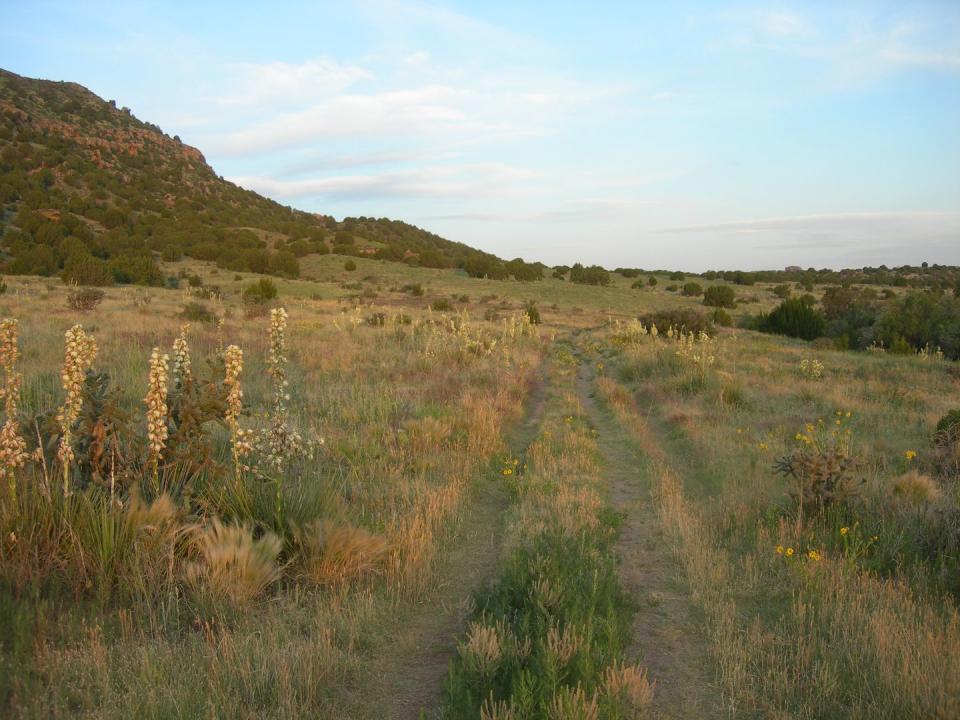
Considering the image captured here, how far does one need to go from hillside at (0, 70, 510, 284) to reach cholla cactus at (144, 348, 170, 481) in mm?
26594

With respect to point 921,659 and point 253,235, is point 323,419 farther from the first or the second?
point 253,235

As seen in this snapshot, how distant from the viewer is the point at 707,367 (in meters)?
13.4

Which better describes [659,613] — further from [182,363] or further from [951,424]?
[951,424]

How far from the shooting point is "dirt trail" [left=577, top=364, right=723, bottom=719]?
3254 millimetres

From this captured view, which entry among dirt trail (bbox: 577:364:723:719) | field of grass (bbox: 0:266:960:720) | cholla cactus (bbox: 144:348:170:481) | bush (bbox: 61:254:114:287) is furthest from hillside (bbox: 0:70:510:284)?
dirt trail (bbox: 577:364:723:719)

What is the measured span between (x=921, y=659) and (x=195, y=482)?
14.4 ft

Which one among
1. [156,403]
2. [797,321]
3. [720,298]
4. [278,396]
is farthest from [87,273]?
[720,298]

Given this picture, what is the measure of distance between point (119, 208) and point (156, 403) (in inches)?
1937

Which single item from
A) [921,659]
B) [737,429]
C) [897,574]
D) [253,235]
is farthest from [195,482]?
[253,235]

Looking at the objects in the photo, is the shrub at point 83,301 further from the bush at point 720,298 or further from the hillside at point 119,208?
the bush at point 720,298

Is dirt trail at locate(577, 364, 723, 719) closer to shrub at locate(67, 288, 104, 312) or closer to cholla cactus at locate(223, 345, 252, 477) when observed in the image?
cholla cactus at locate(223, 345, 252, 477)

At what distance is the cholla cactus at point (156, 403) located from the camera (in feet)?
12.9

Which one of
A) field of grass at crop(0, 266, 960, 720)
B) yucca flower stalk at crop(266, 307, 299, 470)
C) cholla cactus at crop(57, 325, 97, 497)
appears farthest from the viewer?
yucca flower stalk at crop(266, 307, 299, 470)

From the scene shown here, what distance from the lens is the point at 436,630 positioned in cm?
388
